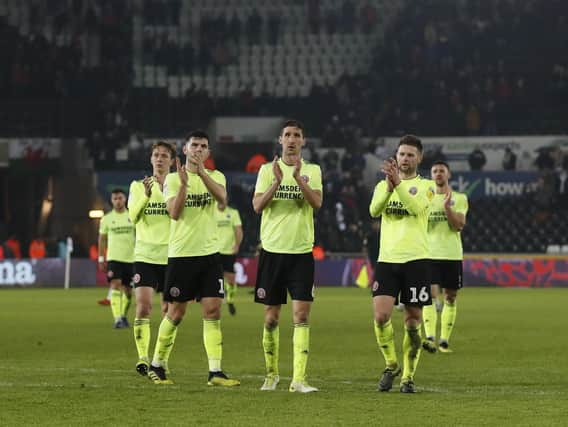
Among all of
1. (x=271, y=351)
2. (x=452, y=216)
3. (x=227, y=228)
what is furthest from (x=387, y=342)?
(x=227, y=228)

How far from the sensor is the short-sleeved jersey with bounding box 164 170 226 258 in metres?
10.6

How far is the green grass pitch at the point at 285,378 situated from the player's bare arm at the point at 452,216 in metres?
1.50

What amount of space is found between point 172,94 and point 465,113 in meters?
10.3

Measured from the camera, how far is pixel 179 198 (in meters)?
10.4

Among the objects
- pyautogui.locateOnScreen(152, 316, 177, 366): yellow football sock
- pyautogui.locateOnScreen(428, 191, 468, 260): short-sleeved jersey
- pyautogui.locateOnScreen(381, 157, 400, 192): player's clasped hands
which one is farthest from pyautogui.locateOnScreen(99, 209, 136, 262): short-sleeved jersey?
pyautogui.locateOnScreen(381, 157, 400, 192): player's clasped hands

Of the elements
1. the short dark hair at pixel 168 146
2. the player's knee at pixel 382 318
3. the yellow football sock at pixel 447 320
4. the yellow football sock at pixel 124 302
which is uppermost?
the short dark hair at pixel 168 146

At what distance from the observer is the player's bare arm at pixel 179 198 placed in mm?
10295

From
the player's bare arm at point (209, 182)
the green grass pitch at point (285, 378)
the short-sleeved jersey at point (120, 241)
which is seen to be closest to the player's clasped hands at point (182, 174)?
the player's bare arm at point (209, 182)

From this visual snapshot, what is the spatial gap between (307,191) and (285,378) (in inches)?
85.7

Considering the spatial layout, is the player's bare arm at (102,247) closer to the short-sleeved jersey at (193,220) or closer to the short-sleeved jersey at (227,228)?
the short-sleeved jersey at (227,228)

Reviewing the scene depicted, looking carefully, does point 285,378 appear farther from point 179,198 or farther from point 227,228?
point 227,228

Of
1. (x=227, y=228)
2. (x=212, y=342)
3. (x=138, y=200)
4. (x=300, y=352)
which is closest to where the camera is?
(x=300, y=352)

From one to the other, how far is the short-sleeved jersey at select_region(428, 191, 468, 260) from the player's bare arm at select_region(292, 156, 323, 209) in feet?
17.5

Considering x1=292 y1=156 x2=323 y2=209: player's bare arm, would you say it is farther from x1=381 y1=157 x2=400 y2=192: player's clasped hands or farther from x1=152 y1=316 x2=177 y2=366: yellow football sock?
x1=152 y1=316 x2=177 y2=366: yellow football sock
